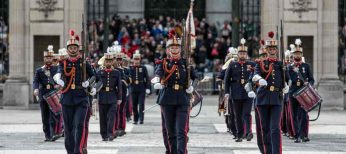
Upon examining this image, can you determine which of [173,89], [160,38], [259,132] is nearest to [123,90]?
[259,132]

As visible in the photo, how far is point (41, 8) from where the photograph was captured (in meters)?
29.2

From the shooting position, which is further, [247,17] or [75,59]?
[247,17]

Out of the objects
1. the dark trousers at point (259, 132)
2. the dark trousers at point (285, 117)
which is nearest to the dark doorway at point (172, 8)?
the dark trousers at point (285, 117)

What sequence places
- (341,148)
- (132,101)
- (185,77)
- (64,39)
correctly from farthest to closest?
(64,39) < (132,101) < (341,148) < (185,77)

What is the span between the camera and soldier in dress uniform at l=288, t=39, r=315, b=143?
19922mm

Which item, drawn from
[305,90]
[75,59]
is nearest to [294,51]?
[305,90]

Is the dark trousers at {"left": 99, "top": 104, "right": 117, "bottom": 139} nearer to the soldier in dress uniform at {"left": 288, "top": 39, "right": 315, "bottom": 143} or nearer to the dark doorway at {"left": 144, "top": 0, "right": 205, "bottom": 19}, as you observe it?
the soldier in dress uniform at {"left": 288, "top": 39, "right": 315, "bottom": 143}

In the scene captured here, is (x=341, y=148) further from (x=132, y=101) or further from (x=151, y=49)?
(x=151, y=49)

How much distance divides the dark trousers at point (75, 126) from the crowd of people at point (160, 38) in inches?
746

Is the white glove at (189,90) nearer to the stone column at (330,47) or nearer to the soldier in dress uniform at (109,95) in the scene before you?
the soldier in dress uniform at (109,95)

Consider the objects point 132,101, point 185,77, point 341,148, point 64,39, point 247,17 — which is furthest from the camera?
point 247,17

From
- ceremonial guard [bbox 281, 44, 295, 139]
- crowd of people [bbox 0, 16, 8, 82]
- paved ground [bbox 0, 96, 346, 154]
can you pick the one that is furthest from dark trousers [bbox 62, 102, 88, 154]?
crowd of people [bbox 0, 16, 8, 82]

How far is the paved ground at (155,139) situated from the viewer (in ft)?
57.9

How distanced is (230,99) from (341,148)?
9.39ft
